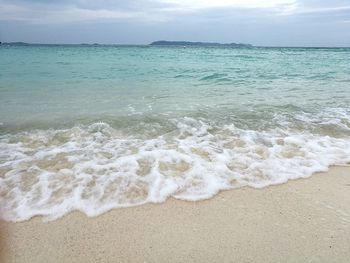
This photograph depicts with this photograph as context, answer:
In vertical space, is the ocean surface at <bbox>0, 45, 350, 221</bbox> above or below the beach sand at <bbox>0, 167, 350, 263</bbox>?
above

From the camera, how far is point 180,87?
10.5m

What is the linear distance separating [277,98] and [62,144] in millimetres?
6029

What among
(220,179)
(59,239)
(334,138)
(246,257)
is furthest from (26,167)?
(334,138)

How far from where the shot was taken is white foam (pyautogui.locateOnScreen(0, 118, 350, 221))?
3215 millimetres

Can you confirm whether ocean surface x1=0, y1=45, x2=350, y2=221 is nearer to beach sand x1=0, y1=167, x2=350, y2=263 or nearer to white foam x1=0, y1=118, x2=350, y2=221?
white foam x1=0, y1=118, x2=350, y2=221

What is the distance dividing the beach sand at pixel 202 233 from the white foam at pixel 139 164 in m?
0.22

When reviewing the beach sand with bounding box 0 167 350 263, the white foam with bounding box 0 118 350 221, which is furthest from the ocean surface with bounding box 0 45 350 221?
the beach sand with bounding box 0 167 350 263

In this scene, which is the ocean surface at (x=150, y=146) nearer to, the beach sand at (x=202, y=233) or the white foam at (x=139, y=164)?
the white foam at (x=139, y=164)

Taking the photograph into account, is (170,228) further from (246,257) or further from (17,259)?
(17,259)

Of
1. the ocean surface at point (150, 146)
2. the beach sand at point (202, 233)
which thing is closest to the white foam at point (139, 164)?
the ocean surface at point (150, 146)

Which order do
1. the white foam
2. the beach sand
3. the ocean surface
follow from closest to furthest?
the beach sand
the white foam
the ocean surface

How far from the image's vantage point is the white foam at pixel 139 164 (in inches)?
127

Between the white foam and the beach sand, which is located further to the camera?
the white foam

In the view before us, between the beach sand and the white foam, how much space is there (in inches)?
8.5
